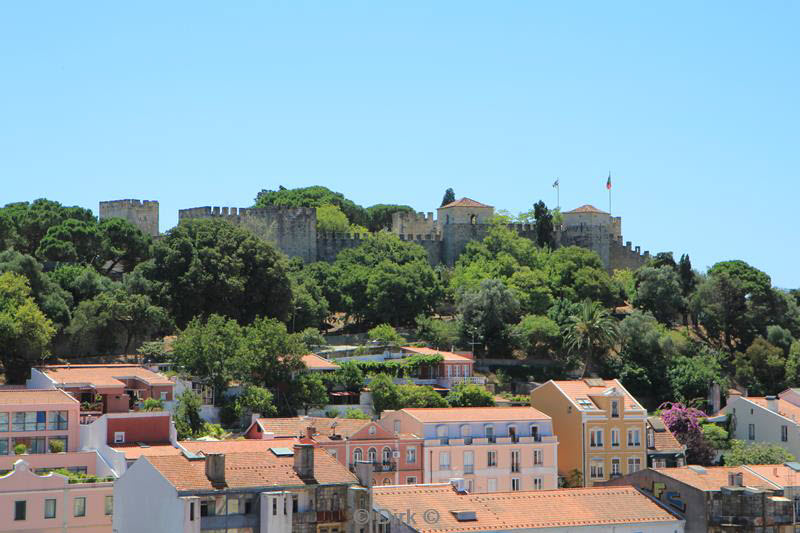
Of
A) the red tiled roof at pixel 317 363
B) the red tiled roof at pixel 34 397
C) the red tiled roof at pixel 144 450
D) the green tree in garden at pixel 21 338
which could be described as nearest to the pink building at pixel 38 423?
the red tiled roof at pixel 34 397

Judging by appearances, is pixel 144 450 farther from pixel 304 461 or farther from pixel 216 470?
pixel 216 470

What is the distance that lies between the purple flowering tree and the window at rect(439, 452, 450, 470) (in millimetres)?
14266

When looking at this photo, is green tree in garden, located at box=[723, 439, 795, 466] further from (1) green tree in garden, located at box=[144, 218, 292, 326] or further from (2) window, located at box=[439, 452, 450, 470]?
(1) green tree in garden, located at box=[144, 218, 292, 326]

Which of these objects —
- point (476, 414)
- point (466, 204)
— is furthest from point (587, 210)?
point (476, 414)

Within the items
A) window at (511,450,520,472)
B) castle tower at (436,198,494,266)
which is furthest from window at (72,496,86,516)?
castle tower at (436,198,494,266)

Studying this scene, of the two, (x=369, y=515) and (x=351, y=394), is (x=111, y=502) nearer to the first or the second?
(x=369, y=515)

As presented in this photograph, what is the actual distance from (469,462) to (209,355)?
44.6 feet

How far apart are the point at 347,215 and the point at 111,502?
7979 cm

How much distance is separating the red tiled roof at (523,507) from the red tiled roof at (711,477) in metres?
1.37

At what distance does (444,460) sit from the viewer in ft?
206

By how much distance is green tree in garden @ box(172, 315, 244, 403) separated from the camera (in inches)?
2761

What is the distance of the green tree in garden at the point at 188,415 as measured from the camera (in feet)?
210

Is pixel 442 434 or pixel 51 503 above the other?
pixel 442 434

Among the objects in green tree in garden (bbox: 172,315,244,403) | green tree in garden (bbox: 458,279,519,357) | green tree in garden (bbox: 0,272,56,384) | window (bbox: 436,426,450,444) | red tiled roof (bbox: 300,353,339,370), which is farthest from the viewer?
green tree in garden (bbox: 458,279,519,357)
